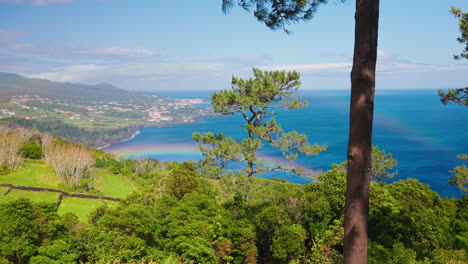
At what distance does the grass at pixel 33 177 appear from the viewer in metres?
12.2

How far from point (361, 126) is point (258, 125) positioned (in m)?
9.80

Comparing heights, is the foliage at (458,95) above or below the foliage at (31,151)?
above

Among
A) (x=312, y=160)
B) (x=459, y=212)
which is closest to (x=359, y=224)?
(x=459, y=212)

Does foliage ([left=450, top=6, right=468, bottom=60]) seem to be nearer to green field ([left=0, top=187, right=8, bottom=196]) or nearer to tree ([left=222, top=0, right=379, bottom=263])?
tree ([left=222, top=0, right=379, bottom=263])

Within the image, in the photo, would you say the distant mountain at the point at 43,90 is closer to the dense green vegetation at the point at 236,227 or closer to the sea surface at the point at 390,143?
the sea surface at the point at 390,143

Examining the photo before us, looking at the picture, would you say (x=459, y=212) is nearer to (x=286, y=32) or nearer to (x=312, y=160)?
(x=286, y=32)

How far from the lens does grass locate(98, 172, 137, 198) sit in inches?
520

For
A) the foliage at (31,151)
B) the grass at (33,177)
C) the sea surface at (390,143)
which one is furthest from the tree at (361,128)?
the sea surface at (390,143)

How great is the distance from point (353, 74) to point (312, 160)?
46175 millimetres

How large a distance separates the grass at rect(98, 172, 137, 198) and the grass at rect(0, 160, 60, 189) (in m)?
1.95

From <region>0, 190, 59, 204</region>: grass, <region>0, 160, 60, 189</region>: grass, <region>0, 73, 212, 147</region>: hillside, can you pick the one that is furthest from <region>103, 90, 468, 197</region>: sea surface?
<region>0, 190, 59, 204</region>: grass

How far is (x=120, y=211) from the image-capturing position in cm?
751

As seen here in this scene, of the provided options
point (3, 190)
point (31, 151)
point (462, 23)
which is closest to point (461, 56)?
point (462, 23)

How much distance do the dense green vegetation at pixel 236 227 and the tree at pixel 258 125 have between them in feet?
3.52
